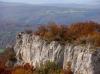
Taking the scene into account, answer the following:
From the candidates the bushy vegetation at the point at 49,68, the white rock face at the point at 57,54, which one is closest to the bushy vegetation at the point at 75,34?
the white rock face at the point at 57,54

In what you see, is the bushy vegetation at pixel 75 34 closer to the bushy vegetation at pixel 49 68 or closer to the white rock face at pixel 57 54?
the white rock face at pixel 57 54

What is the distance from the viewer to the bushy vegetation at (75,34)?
44.7 metres

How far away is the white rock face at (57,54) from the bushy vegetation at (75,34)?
3.70 ft

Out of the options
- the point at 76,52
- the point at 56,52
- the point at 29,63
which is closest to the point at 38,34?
the point at 29,63

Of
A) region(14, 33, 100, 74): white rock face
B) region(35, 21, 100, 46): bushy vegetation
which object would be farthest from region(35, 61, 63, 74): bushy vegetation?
region(35, 21, 100, 46): bushy vegetation

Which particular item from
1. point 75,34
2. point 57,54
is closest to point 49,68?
point 57,54

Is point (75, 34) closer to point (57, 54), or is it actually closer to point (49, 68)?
point (57, 54)

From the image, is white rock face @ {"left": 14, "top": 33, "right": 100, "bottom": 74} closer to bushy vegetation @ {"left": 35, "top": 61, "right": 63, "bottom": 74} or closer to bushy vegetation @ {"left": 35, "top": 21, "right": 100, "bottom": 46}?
bushy vegetation @ {"left": 35, "top": 61, "right": 63, "bottom": 74}

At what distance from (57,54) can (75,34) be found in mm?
5300

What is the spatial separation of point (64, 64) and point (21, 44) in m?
14.6

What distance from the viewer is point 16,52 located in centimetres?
5872

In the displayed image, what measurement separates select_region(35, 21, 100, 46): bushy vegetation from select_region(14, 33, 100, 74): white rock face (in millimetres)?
1128

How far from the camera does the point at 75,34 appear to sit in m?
50.7

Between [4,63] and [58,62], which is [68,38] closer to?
[58,62]
